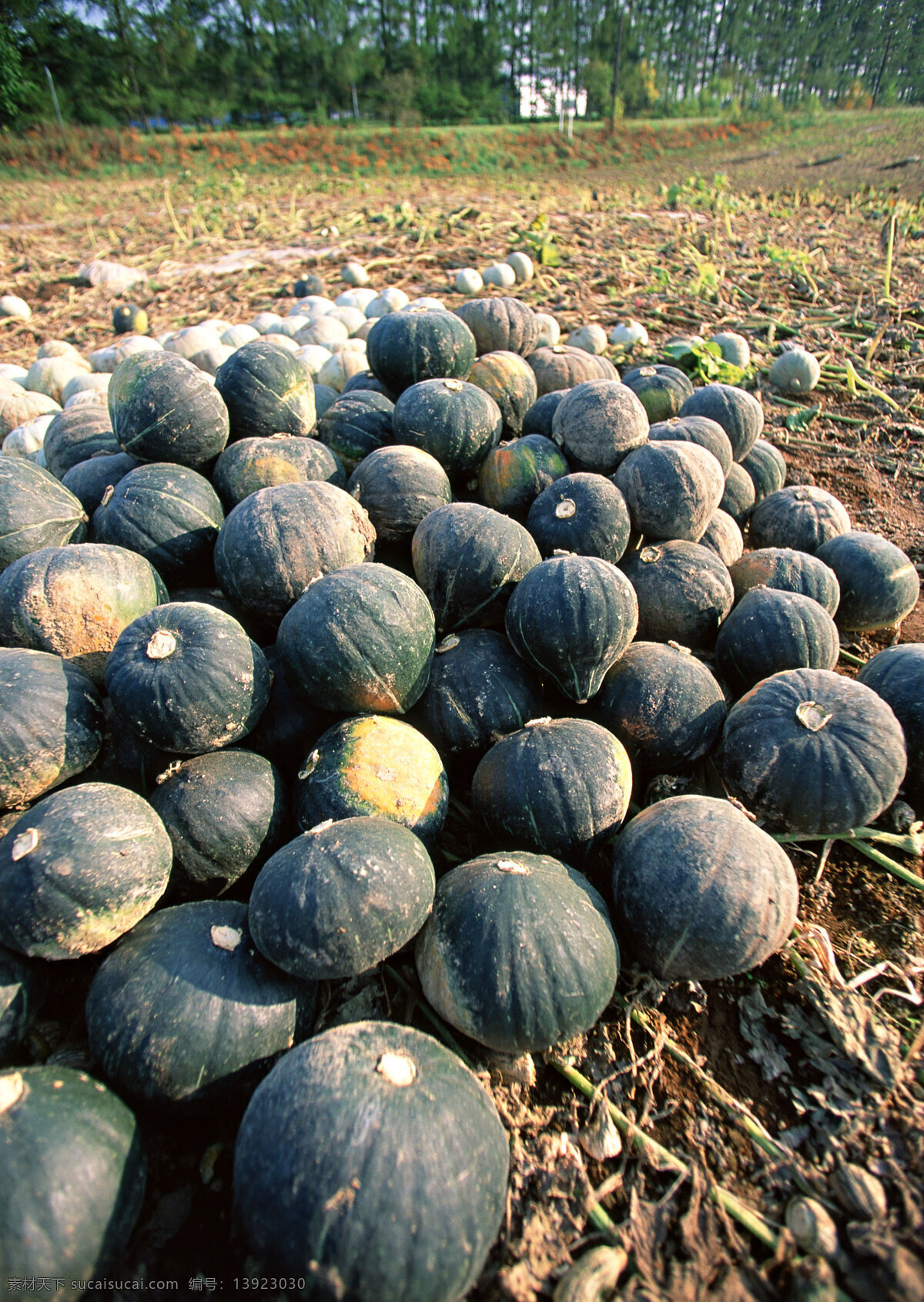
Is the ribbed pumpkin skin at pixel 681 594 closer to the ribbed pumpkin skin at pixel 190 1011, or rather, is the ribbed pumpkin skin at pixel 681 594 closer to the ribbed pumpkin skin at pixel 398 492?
the ribbed pumpkin skin at pixel 398 492

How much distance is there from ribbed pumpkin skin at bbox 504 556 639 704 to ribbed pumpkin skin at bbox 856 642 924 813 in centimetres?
130

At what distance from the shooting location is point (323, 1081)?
1969mm

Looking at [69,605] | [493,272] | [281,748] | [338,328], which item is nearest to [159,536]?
[69,605]

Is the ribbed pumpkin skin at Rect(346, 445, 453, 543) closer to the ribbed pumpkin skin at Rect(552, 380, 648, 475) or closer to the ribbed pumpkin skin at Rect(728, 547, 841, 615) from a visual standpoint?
the ribbed pumpkin skin at Rect(552, 380, 648, 475)

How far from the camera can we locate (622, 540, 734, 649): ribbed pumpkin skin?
3.92m

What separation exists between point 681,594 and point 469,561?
1.29 metres

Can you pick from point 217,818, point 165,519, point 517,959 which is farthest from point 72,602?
point 517,959

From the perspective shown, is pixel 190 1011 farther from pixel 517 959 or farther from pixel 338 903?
pixel 517 959

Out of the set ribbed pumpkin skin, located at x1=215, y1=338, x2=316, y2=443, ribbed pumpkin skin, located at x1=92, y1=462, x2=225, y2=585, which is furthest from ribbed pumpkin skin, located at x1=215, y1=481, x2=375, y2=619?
ribbed pumpkin skin, located at x1=215, y1=338, x2=316, y2=443

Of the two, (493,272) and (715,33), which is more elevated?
(715,33)

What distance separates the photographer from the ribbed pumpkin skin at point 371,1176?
5.68 ft

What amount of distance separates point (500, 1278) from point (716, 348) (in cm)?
787

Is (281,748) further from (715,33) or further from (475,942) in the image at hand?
(715,33)

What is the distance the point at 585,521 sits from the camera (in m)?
3.91
